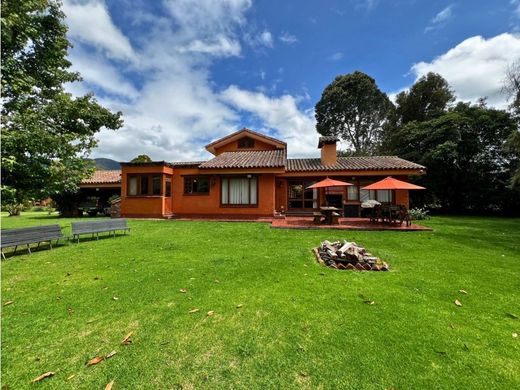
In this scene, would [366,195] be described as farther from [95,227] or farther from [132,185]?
[132,185]

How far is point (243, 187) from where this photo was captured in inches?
658

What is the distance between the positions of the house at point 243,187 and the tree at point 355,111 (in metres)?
21.6

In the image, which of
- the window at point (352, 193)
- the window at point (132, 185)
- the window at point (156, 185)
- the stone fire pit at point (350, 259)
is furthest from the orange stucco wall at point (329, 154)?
the window at point (132, 185)

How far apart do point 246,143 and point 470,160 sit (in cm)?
2171

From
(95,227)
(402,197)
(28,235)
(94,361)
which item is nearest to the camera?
(94,361)

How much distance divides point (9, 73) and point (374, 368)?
1205 centimetres

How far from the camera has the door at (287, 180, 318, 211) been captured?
18250mm

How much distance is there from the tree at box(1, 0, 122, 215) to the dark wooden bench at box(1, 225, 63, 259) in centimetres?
117

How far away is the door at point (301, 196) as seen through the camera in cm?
1825

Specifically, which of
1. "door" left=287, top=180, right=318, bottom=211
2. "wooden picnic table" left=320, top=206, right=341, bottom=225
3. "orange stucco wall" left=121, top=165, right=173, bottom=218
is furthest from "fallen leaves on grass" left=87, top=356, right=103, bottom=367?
"door" left=287, top=180, right=318, bottom=211

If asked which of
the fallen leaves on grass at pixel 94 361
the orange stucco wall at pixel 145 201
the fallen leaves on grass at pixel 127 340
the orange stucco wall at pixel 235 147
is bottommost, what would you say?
the fallen leaves on grass at pixel 94 361

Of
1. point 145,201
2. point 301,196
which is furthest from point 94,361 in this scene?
point 301,196

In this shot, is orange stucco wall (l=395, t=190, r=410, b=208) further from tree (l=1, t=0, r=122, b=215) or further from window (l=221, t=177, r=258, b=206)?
tree (l=1, t=0, r=122, b=215)

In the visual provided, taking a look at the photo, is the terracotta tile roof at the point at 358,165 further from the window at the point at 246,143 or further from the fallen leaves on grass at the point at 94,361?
the fallen leaves on grass at the point at 94,361
